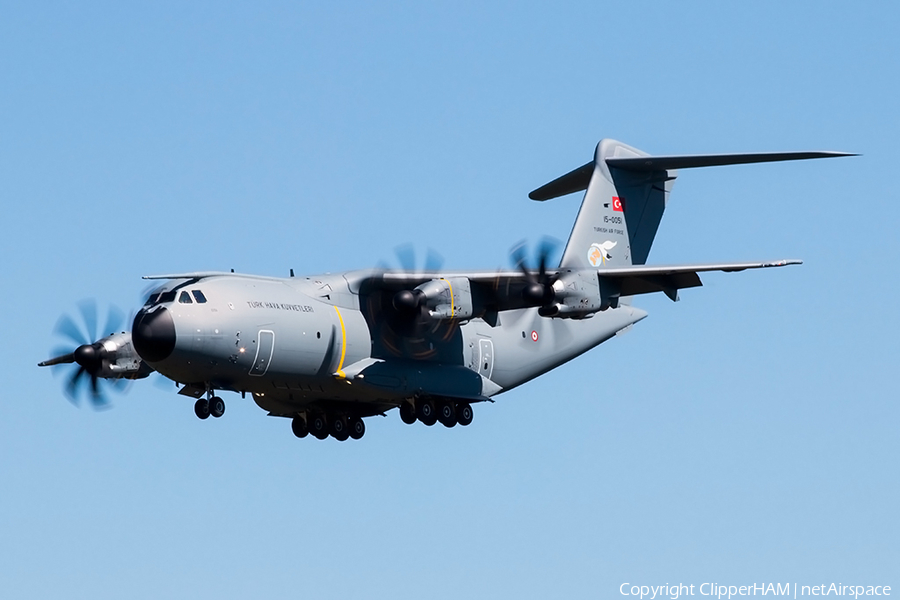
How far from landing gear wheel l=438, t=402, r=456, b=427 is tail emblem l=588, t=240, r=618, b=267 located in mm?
4417

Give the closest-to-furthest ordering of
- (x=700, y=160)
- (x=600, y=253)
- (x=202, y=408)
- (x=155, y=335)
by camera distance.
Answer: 1. (x=155, y=335)
2. (x=202, y=408)
3. (x=700, y=160)
4. (x=600, y=253)

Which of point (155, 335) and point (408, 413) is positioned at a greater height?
point (155, 335)

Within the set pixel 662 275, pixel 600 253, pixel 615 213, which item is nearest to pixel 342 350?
pixel 662 275

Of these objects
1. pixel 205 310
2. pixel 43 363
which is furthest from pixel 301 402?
pixel 43 363

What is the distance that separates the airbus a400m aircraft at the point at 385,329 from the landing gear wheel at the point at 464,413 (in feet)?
0.11

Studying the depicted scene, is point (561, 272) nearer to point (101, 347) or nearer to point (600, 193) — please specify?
point (600, 193)

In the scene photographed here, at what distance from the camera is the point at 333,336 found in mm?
26906

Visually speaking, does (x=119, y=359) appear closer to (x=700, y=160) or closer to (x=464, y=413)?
(x=464, y=413)

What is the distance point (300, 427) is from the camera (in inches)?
1153

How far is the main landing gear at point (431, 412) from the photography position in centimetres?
2830

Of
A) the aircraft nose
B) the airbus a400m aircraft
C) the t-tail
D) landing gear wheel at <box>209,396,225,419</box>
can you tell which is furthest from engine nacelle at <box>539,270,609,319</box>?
the aircraft nose

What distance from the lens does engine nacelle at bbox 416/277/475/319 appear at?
2703 centimetres

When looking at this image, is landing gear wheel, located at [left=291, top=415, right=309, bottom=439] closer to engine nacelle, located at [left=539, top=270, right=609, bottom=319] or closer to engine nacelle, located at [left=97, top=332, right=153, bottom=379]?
engine nacelle, located at [left=97, top=332, right=153, bottom=379]

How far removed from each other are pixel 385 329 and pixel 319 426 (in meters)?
2.60
